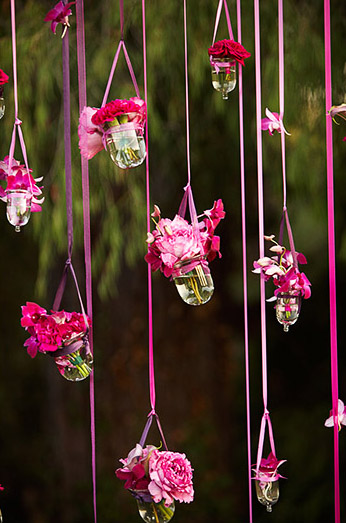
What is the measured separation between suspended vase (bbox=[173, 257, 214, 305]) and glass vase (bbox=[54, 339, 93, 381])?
0.74ft

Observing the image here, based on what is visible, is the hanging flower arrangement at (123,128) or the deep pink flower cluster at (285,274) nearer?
the hanging flower arrangement at (123,128)

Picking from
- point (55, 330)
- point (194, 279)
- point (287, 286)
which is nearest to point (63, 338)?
point (55, 330)

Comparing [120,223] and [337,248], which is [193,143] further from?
[337,248]

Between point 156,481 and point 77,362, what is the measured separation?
0.93 ft

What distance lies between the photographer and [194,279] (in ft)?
4.91

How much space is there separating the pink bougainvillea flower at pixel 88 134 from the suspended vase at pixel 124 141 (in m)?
0.04

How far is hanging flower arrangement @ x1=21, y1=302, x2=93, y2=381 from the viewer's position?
Result: 56.7 inches

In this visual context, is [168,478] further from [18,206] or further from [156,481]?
[18,206]

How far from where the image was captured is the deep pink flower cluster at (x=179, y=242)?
1496 mm

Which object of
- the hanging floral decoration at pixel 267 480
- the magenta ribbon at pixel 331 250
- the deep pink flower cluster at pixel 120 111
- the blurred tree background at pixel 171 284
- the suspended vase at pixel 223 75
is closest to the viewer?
the magenta ribbon at pixel 331 250

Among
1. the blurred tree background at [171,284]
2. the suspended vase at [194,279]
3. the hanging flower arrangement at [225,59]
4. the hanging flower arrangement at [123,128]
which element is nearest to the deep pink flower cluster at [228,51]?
the hanging flower arrangement at [225,59]

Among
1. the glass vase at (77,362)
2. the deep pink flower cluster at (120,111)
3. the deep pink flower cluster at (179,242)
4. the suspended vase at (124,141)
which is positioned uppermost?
the deep pink flower cluster at (120,111)

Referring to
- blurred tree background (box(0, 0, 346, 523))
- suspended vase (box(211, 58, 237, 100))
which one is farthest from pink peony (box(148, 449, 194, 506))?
blurred tree background (box(0, 0, 346, 523))

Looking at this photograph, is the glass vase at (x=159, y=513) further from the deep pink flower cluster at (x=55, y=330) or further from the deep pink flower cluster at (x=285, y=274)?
the deep pink flower cluster at (x=285, y=274)
